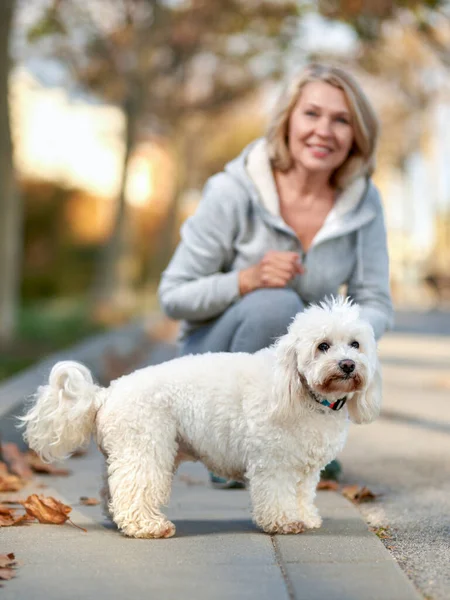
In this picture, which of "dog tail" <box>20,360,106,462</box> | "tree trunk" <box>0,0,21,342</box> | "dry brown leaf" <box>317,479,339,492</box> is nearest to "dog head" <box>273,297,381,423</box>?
"dog tail" <box>20,360,106,462</box>

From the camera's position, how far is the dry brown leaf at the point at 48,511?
4.00 meters

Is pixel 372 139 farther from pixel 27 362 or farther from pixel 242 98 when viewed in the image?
pixel 242 98

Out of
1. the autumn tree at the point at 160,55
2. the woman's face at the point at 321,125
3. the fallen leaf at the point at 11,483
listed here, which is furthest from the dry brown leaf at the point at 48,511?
the autumn tree at the point at 160,55

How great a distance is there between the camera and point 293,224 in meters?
4.99

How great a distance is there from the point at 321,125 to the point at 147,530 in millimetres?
2042

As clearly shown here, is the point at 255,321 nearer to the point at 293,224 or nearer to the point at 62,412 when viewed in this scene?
the point at 293,224

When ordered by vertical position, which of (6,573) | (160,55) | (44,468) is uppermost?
(160,55)

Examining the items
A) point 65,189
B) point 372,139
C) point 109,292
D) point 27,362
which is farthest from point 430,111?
point 372,139

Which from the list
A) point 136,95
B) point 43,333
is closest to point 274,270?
point 43,333

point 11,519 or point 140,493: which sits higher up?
point 140,493

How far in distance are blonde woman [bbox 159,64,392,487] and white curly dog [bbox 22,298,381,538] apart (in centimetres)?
87

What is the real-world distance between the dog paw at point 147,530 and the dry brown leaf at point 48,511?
1.17 ft

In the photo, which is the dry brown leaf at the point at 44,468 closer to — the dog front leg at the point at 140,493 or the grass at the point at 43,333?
the dog front leg at the point at 140,493

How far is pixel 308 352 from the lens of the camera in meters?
3.65
